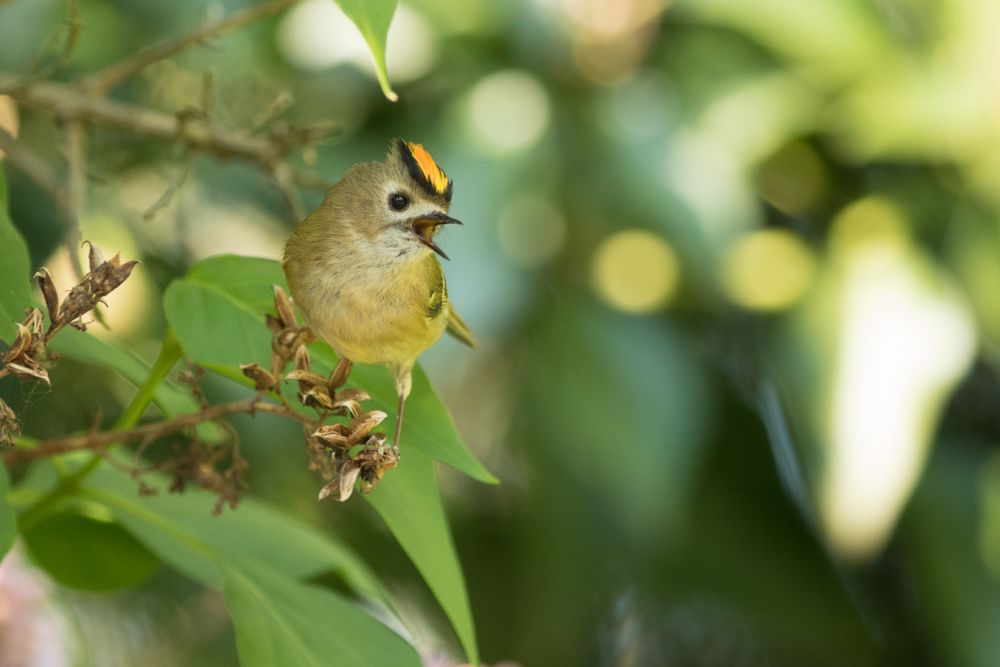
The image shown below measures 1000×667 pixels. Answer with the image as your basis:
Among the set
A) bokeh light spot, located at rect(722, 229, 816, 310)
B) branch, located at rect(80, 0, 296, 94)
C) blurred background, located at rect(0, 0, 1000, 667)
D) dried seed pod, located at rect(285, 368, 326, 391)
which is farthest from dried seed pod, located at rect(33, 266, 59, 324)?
bokeh light spot, located at rect(722, 229, 816, 310)

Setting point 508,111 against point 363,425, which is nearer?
point 363,425

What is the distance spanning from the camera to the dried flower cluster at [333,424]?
0.62 m

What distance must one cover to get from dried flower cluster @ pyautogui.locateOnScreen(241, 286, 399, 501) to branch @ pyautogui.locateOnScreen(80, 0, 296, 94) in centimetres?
28

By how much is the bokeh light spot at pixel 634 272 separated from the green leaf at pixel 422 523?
1.29 metres

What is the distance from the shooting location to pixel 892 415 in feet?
6.15

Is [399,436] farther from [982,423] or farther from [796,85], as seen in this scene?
[982,423]

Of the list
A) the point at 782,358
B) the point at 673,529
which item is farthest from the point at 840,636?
the point at 782,358

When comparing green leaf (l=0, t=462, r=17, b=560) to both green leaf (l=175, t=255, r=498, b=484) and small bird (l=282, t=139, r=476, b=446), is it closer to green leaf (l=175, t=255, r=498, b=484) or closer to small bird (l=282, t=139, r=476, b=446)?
green leaf (l=175, t=255, r=498, b=484)

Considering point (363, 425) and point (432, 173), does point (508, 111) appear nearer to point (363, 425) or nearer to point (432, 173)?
point (432, 173)

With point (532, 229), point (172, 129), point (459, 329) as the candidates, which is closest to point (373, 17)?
point (459, 329)

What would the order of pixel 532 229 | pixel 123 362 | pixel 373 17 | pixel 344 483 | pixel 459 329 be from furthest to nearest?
pixel 532 229 < pixel 459 329 < pixel 123 362 < pixel 344 483 < pixel 373 17

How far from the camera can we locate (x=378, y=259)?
0.87m

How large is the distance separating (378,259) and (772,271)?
1277 millimetres

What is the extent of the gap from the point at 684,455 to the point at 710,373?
283mm
